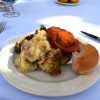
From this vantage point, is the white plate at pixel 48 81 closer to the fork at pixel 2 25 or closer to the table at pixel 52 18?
the table at pixel 52 18

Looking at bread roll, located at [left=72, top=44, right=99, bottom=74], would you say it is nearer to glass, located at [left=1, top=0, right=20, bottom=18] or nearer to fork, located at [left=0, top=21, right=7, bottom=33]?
fork, located at [left=0, top=21, right=7, bottom=33]

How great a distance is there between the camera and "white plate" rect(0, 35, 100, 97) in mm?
508

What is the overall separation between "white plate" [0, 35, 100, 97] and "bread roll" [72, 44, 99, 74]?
14 millimetres

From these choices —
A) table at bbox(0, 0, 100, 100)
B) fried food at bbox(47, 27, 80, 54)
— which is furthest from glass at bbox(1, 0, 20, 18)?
fried food at bbox(47, 27, 80, 54)

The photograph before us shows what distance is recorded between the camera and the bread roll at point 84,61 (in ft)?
1.84

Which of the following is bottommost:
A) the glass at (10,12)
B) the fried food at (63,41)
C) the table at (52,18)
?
the table at (52,18)

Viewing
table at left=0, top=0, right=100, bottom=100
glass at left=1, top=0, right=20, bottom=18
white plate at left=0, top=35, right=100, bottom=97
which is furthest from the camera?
glass at left=1, top=0, right=20, bottom=18

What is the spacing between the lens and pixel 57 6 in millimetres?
1109

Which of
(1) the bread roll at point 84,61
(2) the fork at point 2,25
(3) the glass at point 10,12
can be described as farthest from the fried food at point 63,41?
(3) the glass at point 10,12

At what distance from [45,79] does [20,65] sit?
0.07 meters

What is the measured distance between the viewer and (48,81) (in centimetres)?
55

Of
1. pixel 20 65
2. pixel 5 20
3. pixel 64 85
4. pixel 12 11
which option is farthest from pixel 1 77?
pixel 12 11

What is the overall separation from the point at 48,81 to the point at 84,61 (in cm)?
10

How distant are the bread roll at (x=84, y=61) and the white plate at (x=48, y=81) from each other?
14 mm
